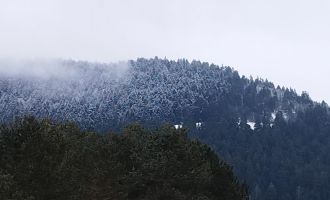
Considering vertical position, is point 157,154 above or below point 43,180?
above

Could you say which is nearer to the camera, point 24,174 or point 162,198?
point 24,174

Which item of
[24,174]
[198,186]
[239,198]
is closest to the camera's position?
[24,174]

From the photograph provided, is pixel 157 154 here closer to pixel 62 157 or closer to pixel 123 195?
pixel 123 195

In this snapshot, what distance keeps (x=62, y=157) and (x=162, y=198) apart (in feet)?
52.0

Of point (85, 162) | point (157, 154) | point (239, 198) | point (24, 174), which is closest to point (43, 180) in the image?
point (24, 174)

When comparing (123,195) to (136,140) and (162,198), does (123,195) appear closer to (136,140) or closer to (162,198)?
(162,198)

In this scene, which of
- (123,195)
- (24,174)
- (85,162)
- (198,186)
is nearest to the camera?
(24,174)

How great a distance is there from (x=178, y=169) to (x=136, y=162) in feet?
11.3

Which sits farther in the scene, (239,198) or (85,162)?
(239,198)

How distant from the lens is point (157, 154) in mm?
45562

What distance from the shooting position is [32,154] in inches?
1078

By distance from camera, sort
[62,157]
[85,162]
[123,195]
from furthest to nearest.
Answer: [123,195] < [85,162] < [62,157]

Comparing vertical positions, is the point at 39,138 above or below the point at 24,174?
above

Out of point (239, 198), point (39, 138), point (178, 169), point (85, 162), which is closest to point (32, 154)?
point (39, 138)
